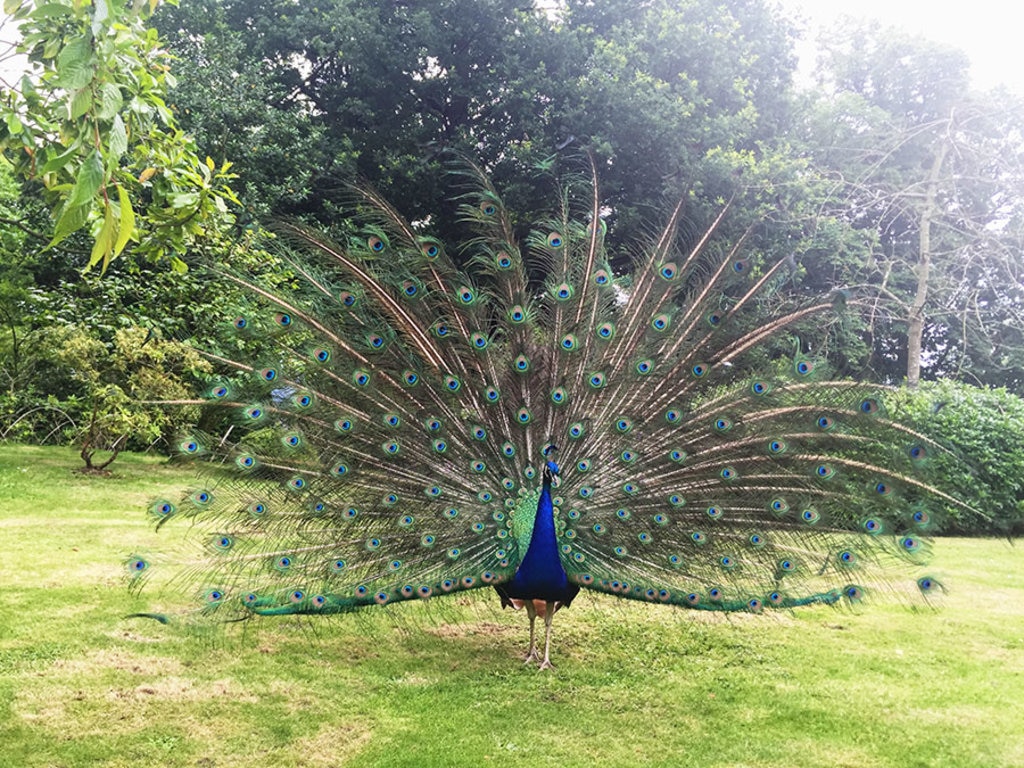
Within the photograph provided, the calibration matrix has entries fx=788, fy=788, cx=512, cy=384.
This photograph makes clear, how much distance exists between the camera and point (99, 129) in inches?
87.8

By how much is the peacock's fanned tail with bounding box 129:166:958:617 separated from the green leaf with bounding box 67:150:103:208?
2.76 meters

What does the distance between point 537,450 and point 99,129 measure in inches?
122

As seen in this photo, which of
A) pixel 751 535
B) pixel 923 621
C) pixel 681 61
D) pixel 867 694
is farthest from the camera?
pixel 681 61

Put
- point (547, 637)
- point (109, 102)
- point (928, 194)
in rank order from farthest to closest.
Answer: point (928, 194), point (547, 637), point (109, 102)

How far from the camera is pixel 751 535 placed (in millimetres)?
4426

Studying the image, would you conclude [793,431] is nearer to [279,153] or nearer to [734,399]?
[734,399]

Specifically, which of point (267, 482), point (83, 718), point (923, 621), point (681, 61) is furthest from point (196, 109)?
point (923, 621)

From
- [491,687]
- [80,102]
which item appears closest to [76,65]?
[80,102]

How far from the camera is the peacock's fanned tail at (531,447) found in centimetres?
429

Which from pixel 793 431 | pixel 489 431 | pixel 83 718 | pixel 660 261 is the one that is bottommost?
pixel 83 718

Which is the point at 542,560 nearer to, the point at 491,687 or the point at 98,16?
the point at 491,687

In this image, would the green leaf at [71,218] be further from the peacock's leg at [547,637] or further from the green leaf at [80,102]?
the peacock's leg at [547,637]

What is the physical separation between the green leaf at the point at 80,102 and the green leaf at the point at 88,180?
→ 13 cm

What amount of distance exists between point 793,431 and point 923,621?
318 cm
